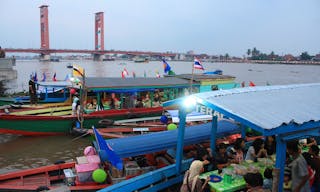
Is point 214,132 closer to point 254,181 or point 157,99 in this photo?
point 254,181

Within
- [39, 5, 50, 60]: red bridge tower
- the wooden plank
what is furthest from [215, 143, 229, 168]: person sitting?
[39, 5, 50, 60]: red bridge tower

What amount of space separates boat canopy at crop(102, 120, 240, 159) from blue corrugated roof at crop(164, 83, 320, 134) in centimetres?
121

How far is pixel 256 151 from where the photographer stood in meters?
6.00

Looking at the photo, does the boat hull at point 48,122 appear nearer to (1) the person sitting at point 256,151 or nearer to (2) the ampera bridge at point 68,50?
(1) the person sitting at point 256,151

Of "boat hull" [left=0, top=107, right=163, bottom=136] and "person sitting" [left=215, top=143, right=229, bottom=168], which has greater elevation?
"person sitting" [left=215, top=143, right=229, bottom=168]

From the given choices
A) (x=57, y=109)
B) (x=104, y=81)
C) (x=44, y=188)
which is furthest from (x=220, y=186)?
(x=57, y=109)

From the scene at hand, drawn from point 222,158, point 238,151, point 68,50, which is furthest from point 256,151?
point 68,50

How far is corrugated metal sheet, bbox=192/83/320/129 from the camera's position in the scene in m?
4.10

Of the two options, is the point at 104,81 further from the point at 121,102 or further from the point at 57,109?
the point at 57,109

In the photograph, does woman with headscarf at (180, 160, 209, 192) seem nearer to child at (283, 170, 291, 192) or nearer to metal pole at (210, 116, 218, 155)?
child at (283, 170, 291, 192)

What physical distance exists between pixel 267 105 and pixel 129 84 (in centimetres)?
830

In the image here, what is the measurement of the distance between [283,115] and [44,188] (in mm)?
4593

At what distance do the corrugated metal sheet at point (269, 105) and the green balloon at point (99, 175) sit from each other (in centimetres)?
252

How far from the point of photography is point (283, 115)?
167 inches
